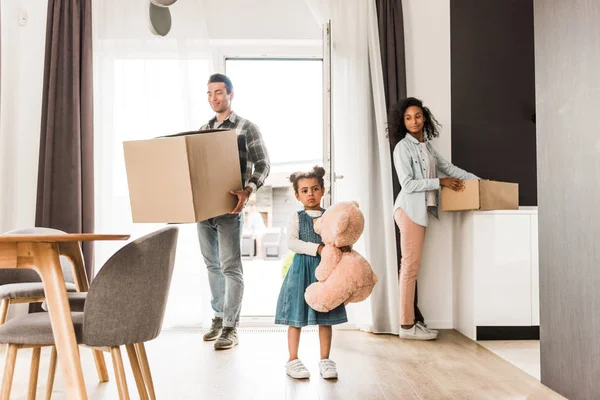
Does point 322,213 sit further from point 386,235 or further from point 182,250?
point 182,250

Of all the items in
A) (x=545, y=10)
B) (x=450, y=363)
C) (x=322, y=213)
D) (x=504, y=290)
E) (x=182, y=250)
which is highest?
(x=545, y=10)

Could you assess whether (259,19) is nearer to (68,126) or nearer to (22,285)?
(68,126)

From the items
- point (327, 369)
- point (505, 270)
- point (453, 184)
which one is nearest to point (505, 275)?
point (505, 270)

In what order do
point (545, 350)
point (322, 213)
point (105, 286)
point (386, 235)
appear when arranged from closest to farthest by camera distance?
point (105, 286)
point (545, 350)
point (322, 213)
point (386, 235)

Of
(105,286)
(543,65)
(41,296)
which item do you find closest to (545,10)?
(543,65)

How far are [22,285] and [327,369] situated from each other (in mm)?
1374

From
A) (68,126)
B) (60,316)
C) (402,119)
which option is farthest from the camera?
(68,126)

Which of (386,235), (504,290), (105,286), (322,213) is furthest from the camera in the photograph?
(386,235)

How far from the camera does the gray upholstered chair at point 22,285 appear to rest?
239 centimetres

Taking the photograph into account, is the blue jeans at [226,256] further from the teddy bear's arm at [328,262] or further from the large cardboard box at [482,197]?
the large cardboard box at [482,197]

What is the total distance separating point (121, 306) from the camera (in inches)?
64.1

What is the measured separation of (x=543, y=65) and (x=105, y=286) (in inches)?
78.4

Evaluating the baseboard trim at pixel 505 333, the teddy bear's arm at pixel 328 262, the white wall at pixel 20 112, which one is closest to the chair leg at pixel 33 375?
the teddy bear's arm at pixel 328 262

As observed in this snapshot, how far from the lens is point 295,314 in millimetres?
2531
